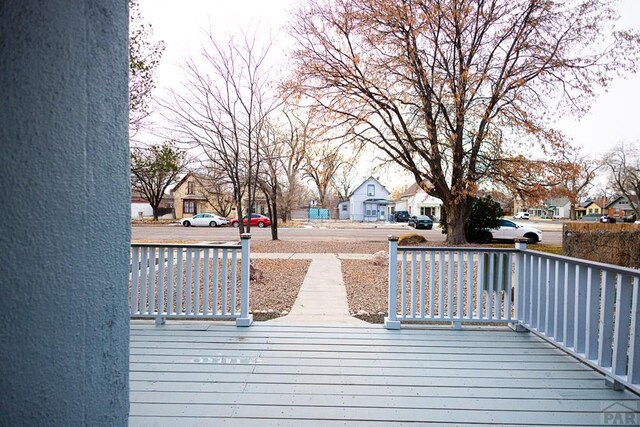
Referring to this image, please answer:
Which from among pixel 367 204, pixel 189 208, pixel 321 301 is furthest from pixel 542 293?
pixel 189 208

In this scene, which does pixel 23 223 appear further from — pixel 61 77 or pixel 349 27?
pixel 349 27

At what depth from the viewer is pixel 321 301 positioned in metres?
5.35

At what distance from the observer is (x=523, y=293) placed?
384 centimetres

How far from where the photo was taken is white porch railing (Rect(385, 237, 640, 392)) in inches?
99.3

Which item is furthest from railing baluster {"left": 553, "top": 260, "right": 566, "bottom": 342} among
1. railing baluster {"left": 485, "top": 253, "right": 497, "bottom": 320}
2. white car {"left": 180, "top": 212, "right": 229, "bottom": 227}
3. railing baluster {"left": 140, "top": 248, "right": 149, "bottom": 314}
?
white car {"left": 180, "top": 212, "right": 229, "bottom": 227}

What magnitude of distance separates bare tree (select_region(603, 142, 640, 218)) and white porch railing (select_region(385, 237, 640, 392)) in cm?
4781

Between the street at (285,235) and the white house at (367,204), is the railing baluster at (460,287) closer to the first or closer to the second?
the street at (285,235)

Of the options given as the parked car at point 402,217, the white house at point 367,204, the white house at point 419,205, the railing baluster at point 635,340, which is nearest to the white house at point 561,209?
the white house at point 419,205

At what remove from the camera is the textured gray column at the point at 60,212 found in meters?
0.98

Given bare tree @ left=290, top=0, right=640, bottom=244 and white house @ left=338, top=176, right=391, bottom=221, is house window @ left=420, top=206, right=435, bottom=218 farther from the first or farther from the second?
bare tree @ left=290, top=0, right=640, bottom=244

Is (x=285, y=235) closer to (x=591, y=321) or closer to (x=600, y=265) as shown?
(x=591, y=321)

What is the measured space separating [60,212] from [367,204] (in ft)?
132

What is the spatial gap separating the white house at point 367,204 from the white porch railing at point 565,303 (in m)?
36.5

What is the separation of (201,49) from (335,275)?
686cm
